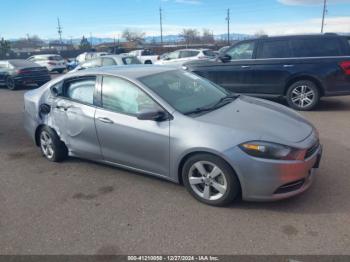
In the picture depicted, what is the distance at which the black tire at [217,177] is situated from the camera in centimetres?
344

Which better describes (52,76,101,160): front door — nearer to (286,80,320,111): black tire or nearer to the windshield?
the windshield

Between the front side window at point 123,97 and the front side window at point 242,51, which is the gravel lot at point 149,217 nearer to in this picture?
the front side window at point 123,97

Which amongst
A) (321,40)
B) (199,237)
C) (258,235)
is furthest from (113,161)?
(321,40)

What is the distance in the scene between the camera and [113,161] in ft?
14.5

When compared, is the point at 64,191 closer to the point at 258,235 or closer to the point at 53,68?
the point at 258,235

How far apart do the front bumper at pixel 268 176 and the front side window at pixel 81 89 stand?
225cm

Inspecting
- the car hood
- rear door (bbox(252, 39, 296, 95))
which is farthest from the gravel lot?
rear door (bbox(252, 39, 296, 95))

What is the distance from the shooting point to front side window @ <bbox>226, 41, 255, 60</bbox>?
8755 mm

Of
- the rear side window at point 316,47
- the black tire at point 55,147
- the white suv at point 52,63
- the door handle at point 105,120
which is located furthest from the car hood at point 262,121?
the white suv at point 52,63

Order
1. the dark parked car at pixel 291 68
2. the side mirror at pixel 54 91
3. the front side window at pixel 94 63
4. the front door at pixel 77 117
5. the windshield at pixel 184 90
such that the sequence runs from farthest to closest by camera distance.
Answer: the front side window at pixel 94 63
the dark parked car at pixel 291 68
the side mirror at pixel 54 91
the front door at pixel 77 117
the windshield at pixel 184 90

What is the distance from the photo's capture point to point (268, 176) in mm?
3311

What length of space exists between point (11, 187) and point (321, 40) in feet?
24.1

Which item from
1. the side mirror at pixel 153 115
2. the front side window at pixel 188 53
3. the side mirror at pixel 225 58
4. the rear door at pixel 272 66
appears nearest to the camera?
the side mirror at pixel 153 115

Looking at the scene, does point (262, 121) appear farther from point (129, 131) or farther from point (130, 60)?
point (130, 60)
